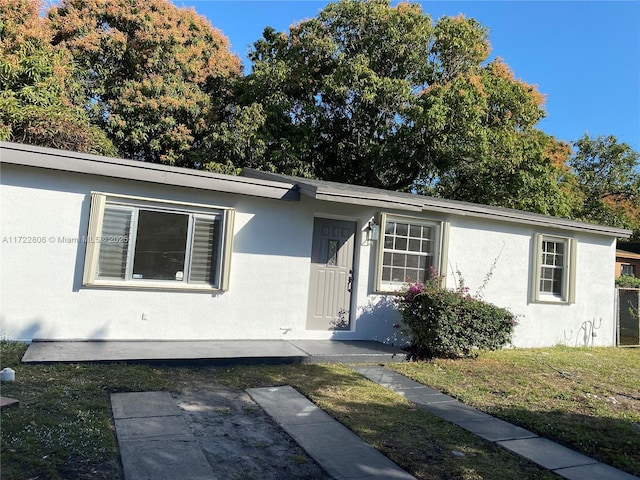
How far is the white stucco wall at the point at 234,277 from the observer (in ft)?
→ 21.1

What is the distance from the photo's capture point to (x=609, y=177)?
80.6ft

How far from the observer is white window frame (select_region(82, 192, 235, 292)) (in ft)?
21.8

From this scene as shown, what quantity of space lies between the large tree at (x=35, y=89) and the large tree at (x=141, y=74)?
114 centimetres

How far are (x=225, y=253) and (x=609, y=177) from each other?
2404 centimetres

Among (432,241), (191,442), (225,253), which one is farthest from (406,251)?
(191,442)

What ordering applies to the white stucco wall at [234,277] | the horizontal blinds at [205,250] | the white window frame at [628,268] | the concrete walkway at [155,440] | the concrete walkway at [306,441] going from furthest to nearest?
the white window frame at [628,268] < the horizontal blinds at [205,250] < the white stucco wall at [234,277] < the concrete walkway at [306,441] < the concrete walkway at [155,440]

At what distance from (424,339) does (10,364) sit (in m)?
5.76

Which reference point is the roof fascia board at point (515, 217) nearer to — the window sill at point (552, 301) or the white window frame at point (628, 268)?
the window sill at point (552, 301)

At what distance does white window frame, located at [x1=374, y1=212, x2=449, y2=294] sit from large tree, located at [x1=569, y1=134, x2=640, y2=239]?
18079 mm

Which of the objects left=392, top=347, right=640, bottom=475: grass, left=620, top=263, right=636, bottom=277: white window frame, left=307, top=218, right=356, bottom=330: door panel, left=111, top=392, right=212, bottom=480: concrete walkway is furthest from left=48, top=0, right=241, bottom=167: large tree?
left=620, top=263, right=636, bottom=277: white window frame

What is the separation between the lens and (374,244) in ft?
28.1

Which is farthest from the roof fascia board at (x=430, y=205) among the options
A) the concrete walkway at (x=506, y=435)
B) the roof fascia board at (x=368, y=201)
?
the concrete walkway at (x=506, y=435)

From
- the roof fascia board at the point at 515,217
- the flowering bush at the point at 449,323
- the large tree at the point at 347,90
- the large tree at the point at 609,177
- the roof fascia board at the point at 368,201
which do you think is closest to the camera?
the roof fascia board at the point at 368,201

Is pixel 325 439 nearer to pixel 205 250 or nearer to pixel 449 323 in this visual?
pixel 449 323
